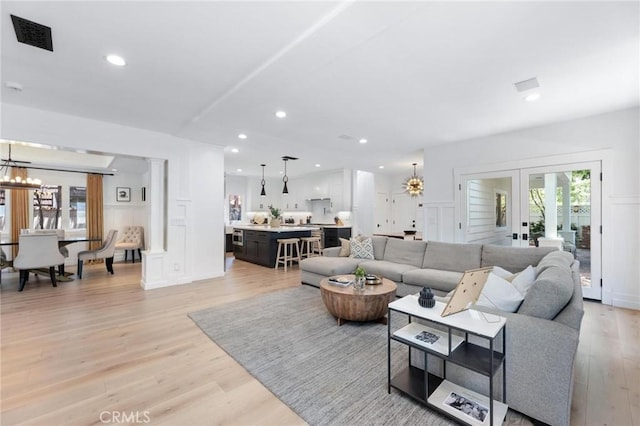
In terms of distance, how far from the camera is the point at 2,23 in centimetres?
206

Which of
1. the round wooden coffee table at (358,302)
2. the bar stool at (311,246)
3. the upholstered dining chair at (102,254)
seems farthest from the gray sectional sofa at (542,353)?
the upholstered dining chair at (102,254)

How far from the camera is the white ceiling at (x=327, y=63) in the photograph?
1936mm

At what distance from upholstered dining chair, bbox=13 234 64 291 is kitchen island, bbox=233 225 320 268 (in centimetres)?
373

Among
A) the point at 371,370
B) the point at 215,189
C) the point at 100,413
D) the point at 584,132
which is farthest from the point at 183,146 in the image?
the point at 584,132

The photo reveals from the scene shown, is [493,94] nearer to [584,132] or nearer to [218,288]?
[584,132]

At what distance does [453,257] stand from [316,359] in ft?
8.81

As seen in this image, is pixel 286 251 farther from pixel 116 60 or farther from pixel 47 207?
pixel 47 207

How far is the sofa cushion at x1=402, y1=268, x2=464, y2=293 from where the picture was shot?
3566 millimetres

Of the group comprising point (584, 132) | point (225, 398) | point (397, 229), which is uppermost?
point (584, 132)

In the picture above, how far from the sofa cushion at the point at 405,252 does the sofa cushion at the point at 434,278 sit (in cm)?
44

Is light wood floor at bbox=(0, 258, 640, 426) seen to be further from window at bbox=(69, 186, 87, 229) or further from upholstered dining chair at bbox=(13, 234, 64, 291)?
window at bbox=(69, 186, 87, 229)

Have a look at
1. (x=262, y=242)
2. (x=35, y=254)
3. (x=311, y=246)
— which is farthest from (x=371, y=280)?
(x=35, y=254)

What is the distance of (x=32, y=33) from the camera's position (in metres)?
Answer: 2.15

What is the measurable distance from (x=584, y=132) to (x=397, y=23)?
3885mm
